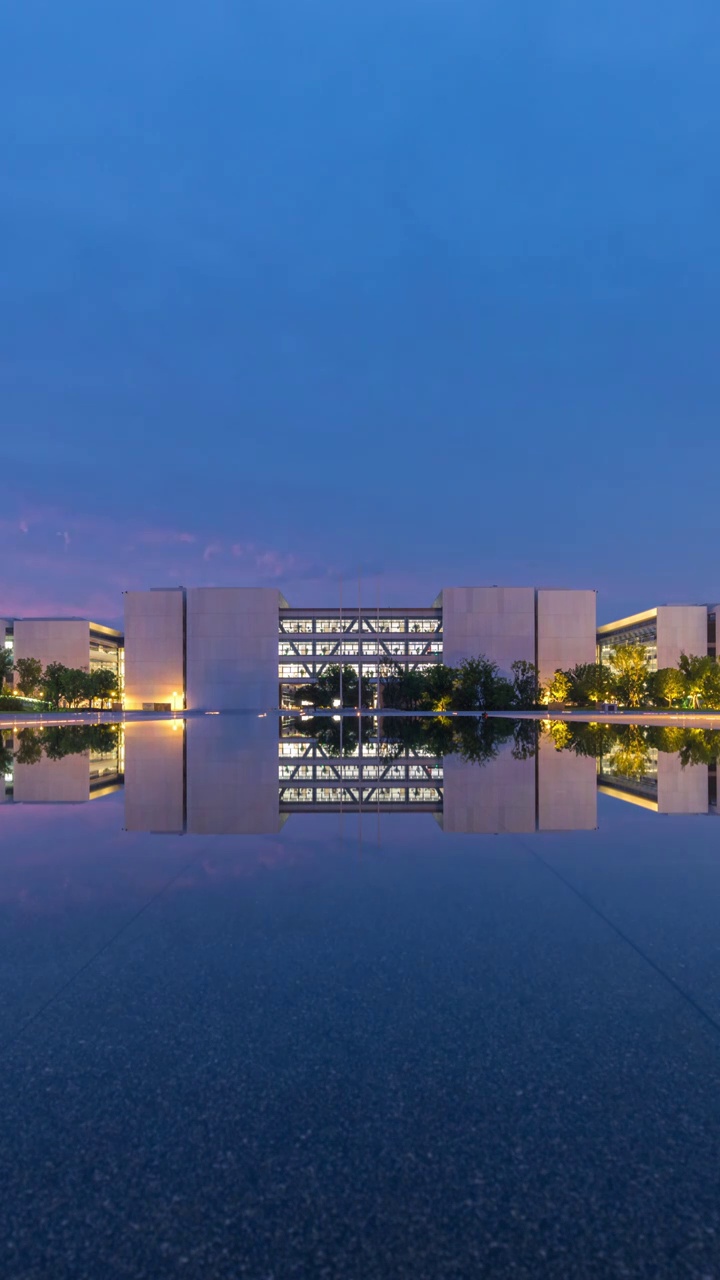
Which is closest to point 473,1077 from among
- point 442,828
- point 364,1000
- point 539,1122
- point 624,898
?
point 539,1122

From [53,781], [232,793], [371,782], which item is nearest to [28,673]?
[53,781]

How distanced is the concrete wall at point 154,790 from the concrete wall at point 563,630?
84144mm

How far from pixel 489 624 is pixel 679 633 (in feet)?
91.3

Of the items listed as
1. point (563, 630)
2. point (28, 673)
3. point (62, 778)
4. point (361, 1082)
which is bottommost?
point (62, 778)

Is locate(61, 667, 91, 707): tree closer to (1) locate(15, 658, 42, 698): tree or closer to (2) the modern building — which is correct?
(1) locate(15, 658, 42, 698): tree

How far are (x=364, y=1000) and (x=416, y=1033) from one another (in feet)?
1.42

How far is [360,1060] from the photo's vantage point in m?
3.15

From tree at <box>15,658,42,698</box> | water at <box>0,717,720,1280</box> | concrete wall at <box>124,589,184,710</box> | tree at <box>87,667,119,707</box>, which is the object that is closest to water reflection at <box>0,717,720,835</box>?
water at <box>0,717,720,1280</box>

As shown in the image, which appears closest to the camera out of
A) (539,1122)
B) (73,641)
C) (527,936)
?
(539,1122)

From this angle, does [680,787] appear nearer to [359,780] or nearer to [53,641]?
[359,780]

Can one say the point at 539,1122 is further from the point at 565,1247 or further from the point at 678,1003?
the point at 678,1003

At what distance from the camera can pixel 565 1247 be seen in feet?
7.02

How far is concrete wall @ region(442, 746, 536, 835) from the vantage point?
28.5 ft

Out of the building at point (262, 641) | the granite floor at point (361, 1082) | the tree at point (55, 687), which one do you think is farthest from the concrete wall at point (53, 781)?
the building at point (262, 641)
